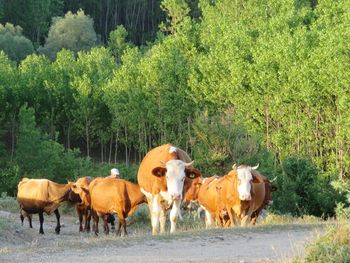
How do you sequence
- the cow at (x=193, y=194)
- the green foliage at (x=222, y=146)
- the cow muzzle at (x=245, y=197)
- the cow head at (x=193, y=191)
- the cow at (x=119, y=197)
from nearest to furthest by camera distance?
the cow muzzle at (x=245, y=197) → the cow at (x=119, y=197) → the cow at (x=193, y=194) → the cow head at (x=193, y=191) → the green foliage at (x=222, y=146)

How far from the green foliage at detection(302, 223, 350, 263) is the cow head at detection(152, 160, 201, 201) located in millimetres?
5584

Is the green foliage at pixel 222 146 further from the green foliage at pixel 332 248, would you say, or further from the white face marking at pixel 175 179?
the green foliage at pixel 332 248

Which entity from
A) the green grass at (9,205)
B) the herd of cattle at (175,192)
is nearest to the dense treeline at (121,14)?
the green grass at (9,205)

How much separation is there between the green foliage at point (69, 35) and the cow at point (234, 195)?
70.7m

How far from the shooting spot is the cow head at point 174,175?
18.9 m

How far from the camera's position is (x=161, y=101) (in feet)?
196

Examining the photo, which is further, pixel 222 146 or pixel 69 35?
pixel 69 35

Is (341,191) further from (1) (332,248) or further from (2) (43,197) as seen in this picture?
(2) (43,197)

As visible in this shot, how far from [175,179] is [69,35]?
75.9 metres

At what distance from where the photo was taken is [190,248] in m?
16.1

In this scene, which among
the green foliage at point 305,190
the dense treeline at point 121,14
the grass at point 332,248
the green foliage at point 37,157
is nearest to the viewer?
the grass at point 332,248

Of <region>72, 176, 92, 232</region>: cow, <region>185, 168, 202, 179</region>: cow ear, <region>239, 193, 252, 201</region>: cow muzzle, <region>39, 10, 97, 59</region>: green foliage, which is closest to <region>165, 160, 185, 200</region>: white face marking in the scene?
<region>185, 168, 202, 179</region>: cow ear

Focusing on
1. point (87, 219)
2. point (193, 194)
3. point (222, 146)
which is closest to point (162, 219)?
point (193, 194)

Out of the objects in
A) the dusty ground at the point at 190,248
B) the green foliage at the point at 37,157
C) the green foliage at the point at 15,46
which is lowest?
the dusty ground at the point at 190,248
